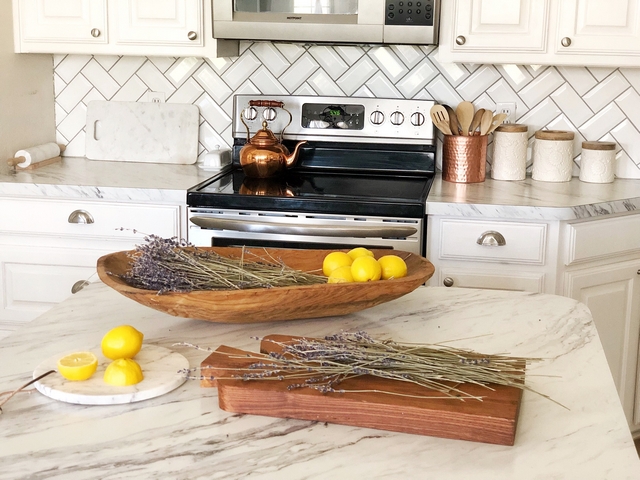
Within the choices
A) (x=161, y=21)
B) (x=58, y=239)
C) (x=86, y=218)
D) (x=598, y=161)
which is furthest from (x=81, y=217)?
(x=598, y=161)

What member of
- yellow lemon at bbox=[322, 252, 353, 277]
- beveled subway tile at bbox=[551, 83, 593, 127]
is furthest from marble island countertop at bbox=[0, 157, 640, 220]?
yellow lemon at bbox=[322, 252, 353, 277]

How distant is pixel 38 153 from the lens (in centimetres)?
319

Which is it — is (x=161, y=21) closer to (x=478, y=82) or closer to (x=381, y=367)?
(x=478, y=82)

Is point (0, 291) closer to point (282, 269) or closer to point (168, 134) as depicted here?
point (168, 134)

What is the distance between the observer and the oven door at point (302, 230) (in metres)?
2.63

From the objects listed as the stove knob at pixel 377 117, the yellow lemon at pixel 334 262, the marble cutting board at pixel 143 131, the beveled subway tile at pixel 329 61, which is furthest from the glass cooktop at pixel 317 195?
the yellow lemon at pixel 334 262

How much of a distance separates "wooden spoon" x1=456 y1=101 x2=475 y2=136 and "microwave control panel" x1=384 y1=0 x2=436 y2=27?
0.37 metres

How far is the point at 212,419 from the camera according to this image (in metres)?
1.17

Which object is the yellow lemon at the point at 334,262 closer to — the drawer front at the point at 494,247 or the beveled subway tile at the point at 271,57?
the drawer front at the point at 494,247

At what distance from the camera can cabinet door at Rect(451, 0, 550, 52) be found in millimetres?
2787

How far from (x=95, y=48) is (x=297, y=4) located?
0.82m

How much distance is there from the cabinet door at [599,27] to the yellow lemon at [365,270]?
163 centimetres

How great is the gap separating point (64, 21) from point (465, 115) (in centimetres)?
158

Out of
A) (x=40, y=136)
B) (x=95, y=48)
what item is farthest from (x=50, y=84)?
(x=95, y=48)
